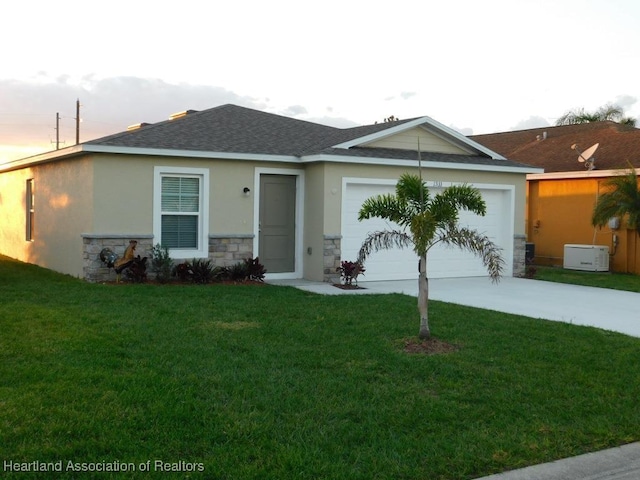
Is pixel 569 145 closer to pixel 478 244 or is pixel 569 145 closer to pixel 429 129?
pixel 429 129

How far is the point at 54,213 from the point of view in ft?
51.2

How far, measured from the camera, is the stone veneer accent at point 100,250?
43.0 ft

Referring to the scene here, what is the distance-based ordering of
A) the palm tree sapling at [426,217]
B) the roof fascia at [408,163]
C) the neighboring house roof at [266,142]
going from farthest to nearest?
the roof fascia at [408,163] < the neighboring house roof at [266,142] < the palm tree sapling at [426,217]

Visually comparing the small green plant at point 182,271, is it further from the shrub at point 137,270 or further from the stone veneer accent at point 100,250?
the stone veneer accent at point 100,250

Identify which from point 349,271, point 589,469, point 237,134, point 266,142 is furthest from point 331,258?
point 589,469

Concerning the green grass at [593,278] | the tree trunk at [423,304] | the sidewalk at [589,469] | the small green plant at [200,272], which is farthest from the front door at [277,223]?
the sidewalk at [589,469]

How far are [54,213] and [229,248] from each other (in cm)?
441

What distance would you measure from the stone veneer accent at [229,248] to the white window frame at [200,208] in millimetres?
156

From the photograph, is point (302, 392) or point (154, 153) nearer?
point (302, 392)

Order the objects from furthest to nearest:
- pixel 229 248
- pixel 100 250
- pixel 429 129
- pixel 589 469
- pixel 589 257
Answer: pixel 589 257
pixel 429 129
pixel 229 248
pixel 100 250
pixel 589 469

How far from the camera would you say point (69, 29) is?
1358cm

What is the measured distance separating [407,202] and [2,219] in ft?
55.8

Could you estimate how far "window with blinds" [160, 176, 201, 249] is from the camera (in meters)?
13.7

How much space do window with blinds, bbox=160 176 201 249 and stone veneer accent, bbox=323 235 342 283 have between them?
2.63 m
